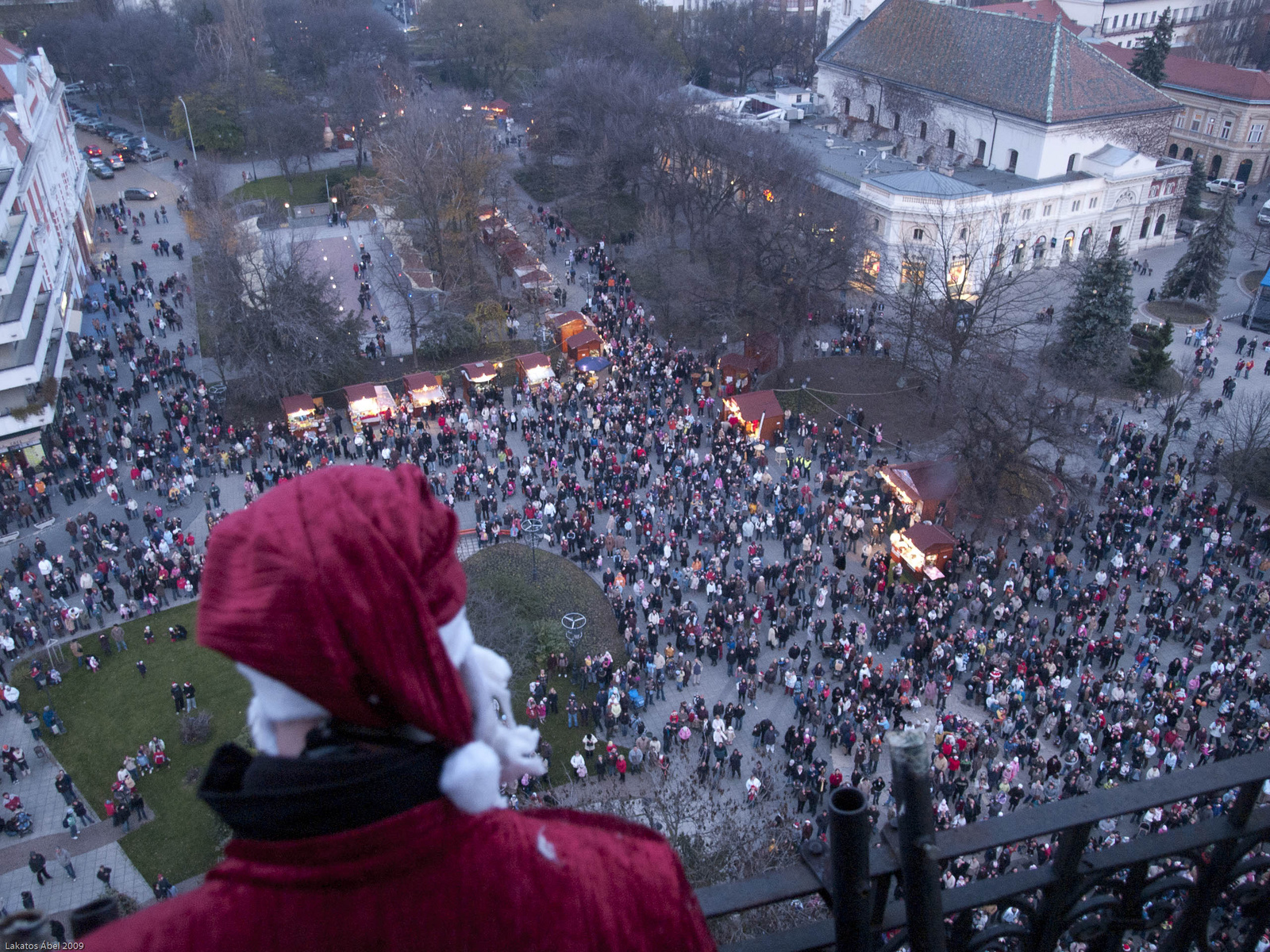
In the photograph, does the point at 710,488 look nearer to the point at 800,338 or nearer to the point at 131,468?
the point at 800,338

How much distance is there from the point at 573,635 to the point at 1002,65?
38925 millimetres

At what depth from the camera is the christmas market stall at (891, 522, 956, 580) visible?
22266 mm

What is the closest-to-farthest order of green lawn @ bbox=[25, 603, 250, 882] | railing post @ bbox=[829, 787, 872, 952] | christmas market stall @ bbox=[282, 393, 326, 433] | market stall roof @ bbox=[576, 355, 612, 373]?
1. railing post @ bbox=[829, 787, 872, 952]
2. green lawn @ bbox=[25, 603, 250, 882]
3. christmas market stall @ bbox=[282, 393, 326, 433]
4. market stall roof @ bbox=[576, 355, 612, 373]

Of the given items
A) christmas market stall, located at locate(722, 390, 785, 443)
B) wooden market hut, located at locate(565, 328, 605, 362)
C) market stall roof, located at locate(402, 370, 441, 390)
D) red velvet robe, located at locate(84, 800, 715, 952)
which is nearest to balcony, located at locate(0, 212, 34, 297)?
market stall roof, located at locate(402, 370, 441, 390)

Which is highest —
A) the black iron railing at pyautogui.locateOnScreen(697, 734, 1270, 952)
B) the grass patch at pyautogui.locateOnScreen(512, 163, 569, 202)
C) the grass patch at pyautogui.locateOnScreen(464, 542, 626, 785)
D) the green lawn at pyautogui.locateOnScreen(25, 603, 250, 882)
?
the black iron railing at pyautogui.locateOnScreen(697, 734, 1270, 952)

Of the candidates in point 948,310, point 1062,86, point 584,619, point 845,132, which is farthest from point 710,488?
point 845,132

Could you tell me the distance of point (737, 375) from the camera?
3234cm

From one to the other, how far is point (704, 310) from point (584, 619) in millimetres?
16521

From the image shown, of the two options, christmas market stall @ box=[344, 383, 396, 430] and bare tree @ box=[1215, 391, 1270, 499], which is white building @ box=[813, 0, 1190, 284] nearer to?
bare tree @ box=[1215, 391, 1270, 499]

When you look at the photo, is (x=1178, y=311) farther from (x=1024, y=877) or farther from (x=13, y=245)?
(x=13, y=245)

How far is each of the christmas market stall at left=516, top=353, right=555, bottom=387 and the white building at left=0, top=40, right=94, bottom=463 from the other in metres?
14.5

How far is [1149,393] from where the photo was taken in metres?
32.1

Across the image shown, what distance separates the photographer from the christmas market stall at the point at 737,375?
1268 inches

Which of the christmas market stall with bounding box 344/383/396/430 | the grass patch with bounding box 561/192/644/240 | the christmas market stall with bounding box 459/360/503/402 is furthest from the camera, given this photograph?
the grass patch with bounding box 561/192/644/240
